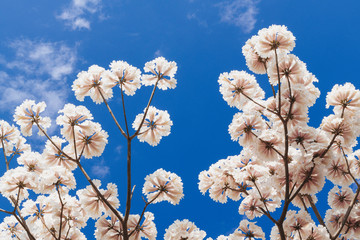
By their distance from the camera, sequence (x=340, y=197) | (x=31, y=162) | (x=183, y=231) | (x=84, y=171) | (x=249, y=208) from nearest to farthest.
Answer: (x=84, y=171) → (x=183, y=231) → (x=31, y=162) → (x=249, y=208) → (x=340, y=197)

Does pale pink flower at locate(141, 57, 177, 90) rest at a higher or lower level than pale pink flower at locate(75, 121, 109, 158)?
higher

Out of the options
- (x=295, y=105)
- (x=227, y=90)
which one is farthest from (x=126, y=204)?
(x=295, y=105)

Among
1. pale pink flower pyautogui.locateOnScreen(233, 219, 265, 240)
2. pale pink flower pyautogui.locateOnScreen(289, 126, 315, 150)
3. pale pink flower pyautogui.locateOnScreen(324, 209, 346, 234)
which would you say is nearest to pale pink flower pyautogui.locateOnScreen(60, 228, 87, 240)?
pale pink flower pyautogui.locateOnScreen(233, 219, 265, 240)

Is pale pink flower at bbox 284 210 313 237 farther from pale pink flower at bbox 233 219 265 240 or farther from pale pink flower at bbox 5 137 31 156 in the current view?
pale pink flower at bbox 5 137 31 156

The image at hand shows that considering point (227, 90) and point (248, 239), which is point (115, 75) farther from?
point (248, 239)

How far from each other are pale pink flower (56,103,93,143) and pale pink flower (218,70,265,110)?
2.45 m

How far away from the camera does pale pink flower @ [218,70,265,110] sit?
5.77 metres

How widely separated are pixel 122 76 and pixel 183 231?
3.03 m

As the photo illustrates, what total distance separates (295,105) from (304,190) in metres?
1.39

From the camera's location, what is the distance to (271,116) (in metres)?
5.79

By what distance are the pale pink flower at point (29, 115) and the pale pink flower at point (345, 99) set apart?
4.89 m

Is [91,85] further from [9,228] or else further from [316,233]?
[316,233]

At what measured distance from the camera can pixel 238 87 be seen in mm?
5793

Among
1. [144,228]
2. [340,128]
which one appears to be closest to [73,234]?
[144,228]
